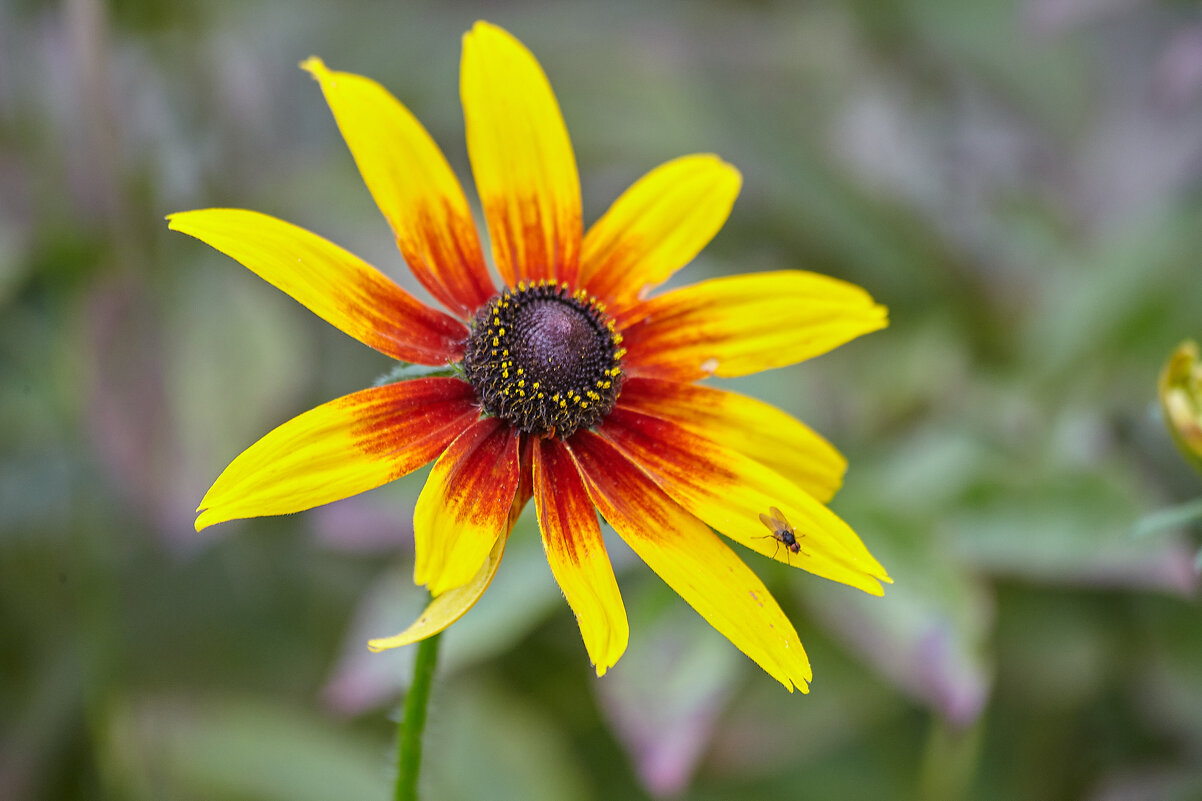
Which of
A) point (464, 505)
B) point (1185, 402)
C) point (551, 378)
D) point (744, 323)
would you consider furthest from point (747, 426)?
point (1185, 402)

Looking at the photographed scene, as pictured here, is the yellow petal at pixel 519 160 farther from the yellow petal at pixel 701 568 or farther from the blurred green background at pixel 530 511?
the blurred green background at pixel 530 511

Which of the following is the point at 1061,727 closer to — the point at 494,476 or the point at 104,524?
the point at 494,476

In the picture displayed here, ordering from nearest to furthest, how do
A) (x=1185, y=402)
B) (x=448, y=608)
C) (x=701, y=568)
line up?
(x=448, y=608) < (x=701, y=568) < (x=1185, y=402)

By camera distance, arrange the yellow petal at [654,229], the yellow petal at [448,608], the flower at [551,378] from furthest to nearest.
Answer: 1. the yellow petal at [654,229]
2. the flower at [551,378]
3. the yellow petal at [448,608]

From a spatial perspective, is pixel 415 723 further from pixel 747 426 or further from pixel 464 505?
pixel 747 426

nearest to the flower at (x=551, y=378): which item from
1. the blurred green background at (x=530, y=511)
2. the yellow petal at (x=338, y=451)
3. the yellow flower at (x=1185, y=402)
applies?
the yellow petal at (x=338, y=451)

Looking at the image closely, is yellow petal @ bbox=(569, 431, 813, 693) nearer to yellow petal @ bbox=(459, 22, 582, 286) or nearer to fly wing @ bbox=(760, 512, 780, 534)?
fly wing @ bbox=(760, 512, 780, 534)

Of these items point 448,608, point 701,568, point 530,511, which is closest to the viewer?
point 448,608

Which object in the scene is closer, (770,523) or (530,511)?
(770,523)
